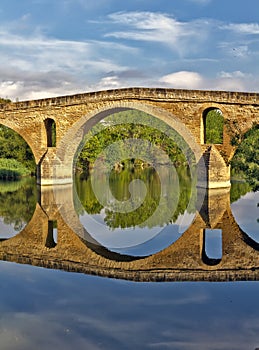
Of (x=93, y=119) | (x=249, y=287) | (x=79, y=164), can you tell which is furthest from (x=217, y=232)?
(x=79, y=164)

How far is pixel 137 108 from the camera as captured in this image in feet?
65.7

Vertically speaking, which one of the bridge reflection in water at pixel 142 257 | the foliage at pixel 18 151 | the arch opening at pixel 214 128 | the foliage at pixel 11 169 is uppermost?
the arch opening at pixel 214 128

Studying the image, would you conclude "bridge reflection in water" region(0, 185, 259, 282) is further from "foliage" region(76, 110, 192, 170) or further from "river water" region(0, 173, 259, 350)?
"foliage" region(76, 110, 192, 170)

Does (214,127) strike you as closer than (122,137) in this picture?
No

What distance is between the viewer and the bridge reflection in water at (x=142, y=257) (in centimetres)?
725

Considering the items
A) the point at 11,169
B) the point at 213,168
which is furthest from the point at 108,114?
the point at 11,169

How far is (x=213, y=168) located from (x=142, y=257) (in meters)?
11.4

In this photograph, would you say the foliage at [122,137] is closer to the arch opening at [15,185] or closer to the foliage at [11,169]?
the arch opening at [15,185]

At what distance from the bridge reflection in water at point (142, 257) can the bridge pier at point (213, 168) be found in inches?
264

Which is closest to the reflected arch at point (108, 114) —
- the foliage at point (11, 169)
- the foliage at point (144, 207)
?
the foliage at point (144, 207)

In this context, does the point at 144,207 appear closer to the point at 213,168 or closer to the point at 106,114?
the point at 213,168

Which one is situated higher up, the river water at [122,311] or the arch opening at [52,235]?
the arch opening at [52,235]

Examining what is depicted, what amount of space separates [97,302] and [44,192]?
1361cm

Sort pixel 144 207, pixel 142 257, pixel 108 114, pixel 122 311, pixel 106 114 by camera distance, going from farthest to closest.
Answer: pixel 108 114, pixel 106 114, pixel 144 207, pixel 142 257, pixel 122 311
